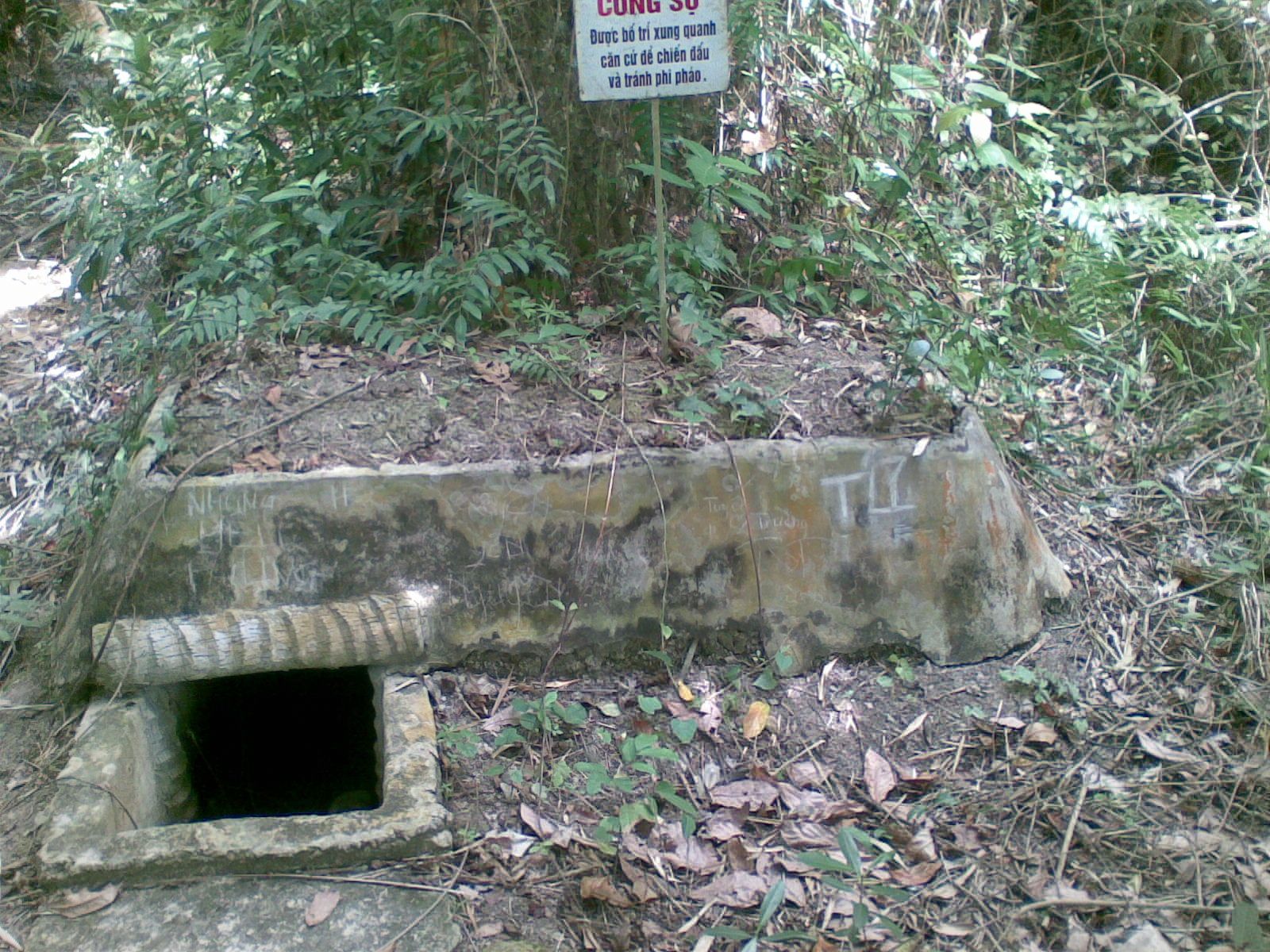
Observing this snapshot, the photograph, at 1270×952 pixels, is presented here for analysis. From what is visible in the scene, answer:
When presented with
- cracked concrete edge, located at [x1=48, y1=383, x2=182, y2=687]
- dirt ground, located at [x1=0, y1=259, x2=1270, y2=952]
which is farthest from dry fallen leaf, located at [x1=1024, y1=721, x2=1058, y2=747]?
cracked concrete edge, located at [x1=48, y1=383, x2=182, y2=687]

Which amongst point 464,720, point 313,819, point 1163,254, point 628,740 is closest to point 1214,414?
point 1163,254

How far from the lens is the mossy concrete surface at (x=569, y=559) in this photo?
346 centimetres

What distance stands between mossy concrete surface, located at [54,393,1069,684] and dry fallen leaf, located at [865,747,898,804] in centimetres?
43

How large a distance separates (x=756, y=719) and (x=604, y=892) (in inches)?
31.7

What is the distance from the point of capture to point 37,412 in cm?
486

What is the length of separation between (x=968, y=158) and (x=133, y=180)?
410cm

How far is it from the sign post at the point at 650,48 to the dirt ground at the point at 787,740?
969 millimetres

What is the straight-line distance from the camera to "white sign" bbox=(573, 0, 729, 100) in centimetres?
352

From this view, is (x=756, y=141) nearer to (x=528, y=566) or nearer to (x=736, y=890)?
(x=528, y=566)

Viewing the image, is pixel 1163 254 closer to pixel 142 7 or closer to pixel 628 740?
pixel 628 740

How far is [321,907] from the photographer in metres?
2.79

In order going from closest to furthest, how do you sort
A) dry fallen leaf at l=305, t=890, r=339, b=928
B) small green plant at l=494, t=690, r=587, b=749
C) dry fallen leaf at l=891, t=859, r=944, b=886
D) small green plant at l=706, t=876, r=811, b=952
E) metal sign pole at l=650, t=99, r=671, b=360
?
small green plant at l=706, t=876, r=811, b=952 < dry fallen leaf at l=305, t=890, r=339, b=928 < dry fallen leaf at l=891, t=859, r=944, b=886 < small green plant at l=494, t=690, r=587, b=749 < metal sign pole at l=650, t=99, r=671, b=360

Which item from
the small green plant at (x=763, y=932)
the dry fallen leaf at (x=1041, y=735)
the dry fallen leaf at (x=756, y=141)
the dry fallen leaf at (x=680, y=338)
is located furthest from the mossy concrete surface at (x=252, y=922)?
the dry fallen leaf at (x=756, y=141)

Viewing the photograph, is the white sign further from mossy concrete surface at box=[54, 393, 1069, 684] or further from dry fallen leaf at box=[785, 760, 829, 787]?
dry fallen leaf at box=[785, 760, 829, 787]
